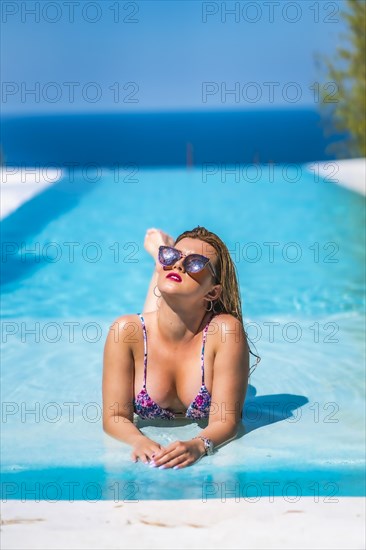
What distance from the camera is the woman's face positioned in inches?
115

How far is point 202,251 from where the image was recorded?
3.00 m

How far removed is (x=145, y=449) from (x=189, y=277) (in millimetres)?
582

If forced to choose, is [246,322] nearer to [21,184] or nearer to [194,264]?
[194,264]

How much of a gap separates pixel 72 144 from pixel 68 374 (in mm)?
32441

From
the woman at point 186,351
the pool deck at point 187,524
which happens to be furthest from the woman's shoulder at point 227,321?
the pool deck at point 187,524

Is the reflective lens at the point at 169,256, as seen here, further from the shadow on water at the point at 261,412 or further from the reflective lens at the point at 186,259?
the shadow on water at the point at 261,412

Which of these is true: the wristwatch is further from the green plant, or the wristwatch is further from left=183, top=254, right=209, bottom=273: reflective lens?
the green plant

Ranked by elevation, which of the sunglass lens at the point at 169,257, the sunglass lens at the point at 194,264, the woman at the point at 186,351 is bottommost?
the woman at the point at 186,351

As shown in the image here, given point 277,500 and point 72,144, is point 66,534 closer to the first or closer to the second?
point 277,500

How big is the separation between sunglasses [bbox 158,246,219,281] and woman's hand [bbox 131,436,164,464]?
58 centimetres

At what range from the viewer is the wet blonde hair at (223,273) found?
10.00 ft

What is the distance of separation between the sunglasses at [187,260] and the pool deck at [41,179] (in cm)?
577

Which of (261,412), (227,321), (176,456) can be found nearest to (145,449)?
(176,456)

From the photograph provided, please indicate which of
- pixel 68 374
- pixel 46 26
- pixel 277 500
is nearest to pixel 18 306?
pixel 68 374
